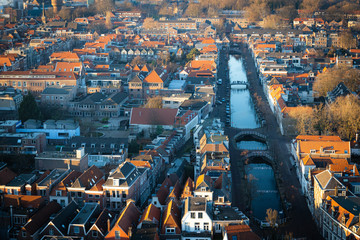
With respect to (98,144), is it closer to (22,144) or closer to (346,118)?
(22,144)

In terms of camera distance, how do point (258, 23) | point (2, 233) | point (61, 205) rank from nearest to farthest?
point (2, 233)
point (61, 205)
point (258, 23)

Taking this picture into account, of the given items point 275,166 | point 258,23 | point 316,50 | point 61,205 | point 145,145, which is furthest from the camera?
point 258,23

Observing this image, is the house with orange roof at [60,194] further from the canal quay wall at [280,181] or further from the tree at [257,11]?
the tree at [257,11]

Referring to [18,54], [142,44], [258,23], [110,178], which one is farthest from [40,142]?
[258,23]

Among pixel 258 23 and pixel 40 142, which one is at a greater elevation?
pixel 258 23

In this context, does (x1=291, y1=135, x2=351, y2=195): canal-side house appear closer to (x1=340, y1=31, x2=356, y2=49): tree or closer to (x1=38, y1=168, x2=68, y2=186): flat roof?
(x1=38, y1=168, x2=68, y2=186): flat roof

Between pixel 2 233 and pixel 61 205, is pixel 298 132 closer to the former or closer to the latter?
pixel 61 205

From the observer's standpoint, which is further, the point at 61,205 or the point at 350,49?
the point at 350,49
